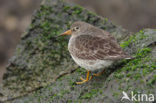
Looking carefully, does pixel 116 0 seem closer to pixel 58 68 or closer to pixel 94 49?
pixel 58 68

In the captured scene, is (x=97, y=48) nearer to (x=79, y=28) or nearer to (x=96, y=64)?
(x=96, y=64)

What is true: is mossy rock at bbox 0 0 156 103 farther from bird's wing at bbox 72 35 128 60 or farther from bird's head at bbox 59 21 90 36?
bird's head at bbox 59 21 90 36

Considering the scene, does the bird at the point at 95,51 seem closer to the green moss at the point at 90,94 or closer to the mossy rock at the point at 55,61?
the mossy rock at the point at 55,61

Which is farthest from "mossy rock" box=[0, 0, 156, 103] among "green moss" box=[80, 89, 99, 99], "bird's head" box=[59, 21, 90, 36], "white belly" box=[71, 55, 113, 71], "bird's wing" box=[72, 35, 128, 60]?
"bird's head" box=[59, 21, 90, 36]

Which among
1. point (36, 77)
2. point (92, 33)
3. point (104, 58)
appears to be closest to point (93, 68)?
point (104, 58)

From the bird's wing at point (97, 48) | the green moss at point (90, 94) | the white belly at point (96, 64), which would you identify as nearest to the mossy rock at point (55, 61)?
the green moss at point (90, 94)
